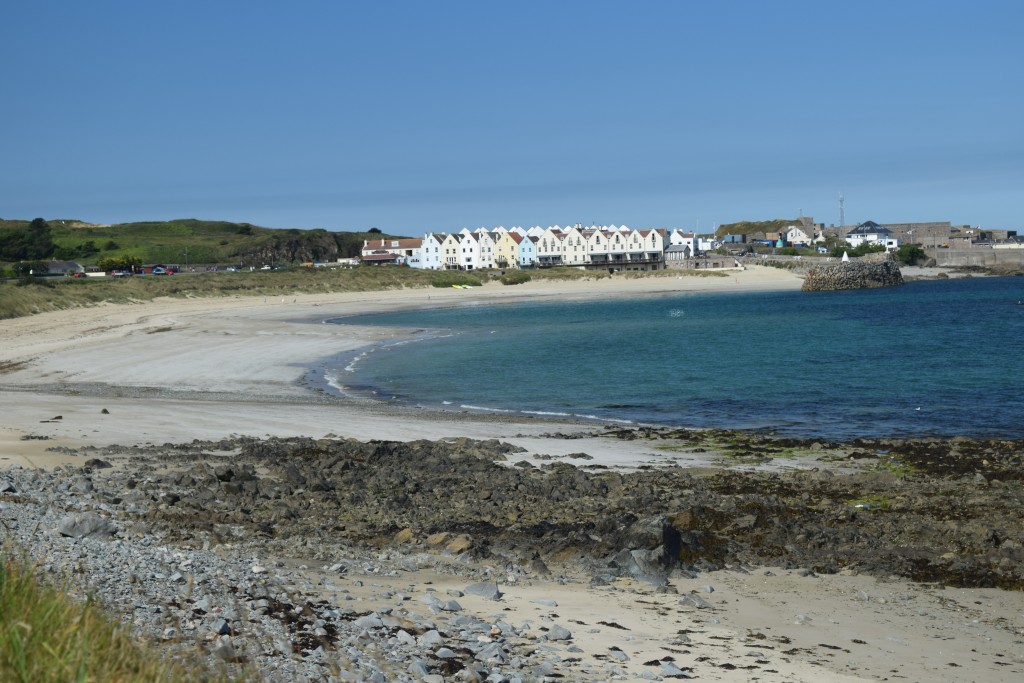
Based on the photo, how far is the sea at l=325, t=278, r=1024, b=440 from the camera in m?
25.1

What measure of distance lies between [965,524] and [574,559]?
5.74 m

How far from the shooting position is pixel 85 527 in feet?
32.3

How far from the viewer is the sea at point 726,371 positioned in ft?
82.3

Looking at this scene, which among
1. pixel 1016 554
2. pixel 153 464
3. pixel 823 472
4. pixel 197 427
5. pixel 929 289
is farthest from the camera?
pixel 929 289

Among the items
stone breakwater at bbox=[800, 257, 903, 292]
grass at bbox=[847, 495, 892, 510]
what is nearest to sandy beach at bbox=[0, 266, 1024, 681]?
grass at bbox=[847, 495, 892, 510]

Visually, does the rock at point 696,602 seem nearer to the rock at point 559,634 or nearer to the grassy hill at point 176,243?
the rock at point 559,634

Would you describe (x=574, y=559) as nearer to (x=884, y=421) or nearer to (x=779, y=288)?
(x=884, y=421)

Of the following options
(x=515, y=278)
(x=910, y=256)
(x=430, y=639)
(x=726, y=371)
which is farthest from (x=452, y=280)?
(x=430, y=639)

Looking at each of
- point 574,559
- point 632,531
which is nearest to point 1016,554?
point 632,531

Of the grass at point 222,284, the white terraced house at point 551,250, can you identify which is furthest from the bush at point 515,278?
the white terraced house at point 551,250

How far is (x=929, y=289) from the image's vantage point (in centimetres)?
11644

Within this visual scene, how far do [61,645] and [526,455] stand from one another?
1400cm

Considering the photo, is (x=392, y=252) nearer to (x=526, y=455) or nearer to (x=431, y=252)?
(x=431, y=252)

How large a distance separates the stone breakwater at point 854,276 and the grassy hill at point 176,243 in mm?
81687
